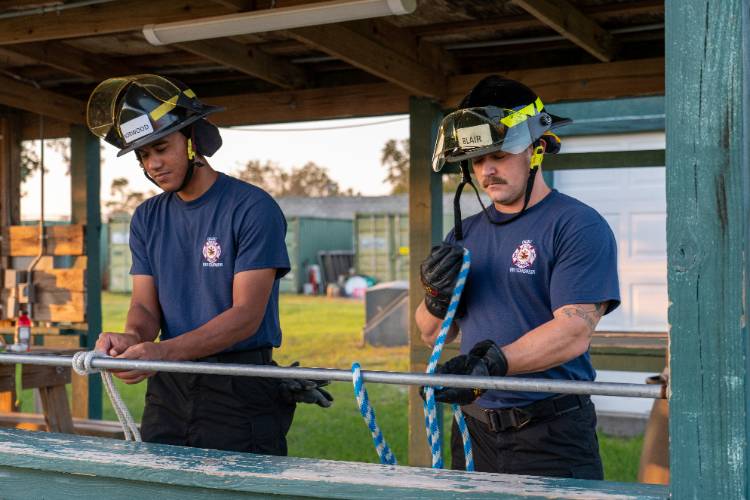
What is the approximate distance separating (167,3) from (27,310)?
3.42m

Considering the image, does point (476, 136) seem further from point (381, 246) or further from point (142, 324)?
point (381, 246)

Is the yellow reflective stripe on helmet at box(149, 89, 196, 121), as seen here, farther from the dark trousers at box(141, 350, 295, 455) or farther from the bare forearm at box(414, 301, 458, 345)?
the bare forearm at box(414, 301, 458, 345)

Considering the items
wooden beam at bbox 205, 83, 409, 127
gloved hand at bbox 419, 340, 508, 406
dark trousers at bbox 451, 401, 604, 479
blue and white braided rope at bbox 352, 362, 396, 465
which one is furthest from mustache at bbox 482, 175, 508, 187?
wooden beam at bbox 205, 83, 409, 127

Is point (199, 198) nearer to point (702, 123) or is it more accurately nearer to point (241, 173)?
point (702, 123)

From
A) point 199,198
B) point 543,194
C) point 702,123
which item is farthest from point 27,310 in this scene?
point 702,123

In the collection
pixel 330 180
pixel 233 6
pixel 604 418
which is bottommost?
pixel 604 418

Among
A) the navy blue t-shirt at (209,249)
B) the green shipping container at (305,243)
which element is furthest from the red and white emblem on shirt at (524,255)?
the green shipping container at (305,243)

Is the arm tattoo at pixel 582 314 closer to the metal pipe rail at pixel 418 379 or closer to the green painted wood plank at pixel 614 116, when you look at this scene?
the metal pipe rail at pixel 418 379

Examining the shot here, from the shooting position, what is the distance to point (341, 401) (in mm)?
10812

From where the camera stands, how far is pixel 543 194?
8.91 feet

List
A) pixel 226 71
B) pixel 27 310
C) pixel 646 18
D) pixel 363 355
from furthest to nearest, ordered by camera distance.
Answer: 1. pixel 363 355
2. pixel 27 310
3. pixel 226 71
4. pixel 646 18

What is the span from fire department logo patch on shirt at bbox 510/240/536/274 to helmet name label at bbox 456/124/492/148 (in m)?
0.30

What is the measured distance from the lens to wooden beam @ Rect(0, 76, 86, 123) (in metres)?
6.54

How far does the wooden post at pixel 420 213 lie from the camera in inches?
246
